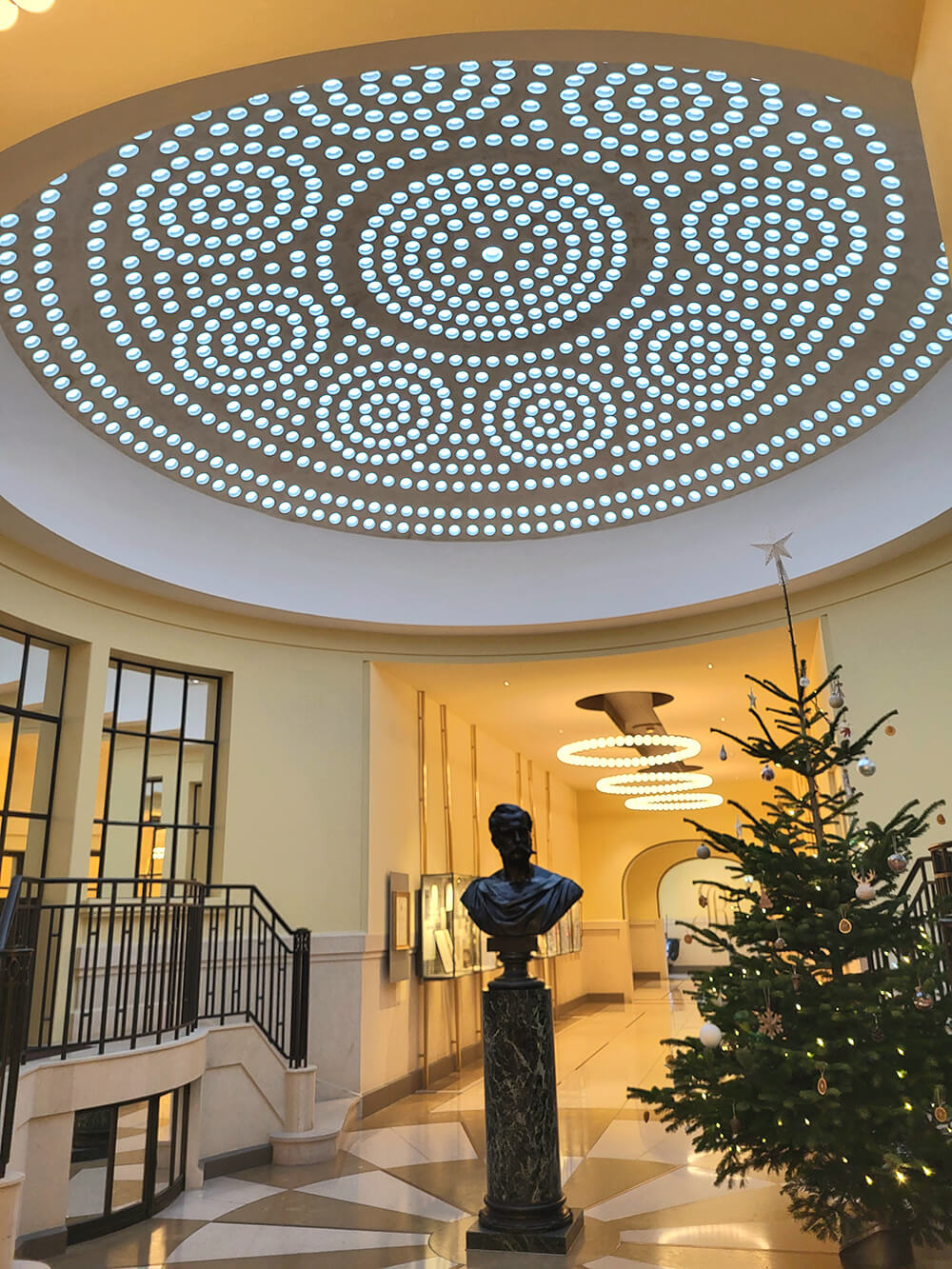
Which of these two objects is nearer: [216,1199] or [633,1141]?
[216,1199]

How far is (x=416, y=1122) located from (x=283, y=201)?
30.7 feet

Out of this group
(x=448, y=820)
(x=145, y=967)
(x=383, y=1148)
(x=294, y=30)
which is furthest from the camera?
(x=448, y=820)

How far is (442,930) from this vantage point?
13.3m

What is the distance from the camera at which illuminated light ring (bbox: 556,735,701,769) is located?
13914 millimetres

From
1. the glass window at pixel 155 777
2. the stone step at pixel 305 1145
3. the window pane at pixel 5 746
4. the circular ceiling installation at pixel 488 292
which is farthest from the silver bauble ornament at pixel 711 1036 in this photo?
the window pane at pixel 5 746

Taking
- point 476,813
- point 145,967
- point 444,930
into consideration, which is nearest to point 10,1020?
point 145,967

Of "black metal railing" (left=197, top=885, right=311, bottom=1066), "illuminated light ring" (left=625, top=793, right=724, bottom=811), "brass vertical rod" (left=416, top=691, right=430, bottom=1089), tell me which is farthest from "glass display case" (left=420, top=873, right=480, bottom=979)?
"illuminated light ring" (left=625, top=793, right=724, bottom=811)

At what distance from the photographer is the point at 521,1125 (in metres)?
6.14

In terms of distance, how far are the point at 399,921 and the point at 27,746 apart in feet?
17.1

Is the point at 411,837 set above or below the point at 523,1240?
above

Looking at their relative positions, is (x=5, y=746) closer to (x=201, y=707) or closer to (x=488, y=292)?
(x=201, y=707)

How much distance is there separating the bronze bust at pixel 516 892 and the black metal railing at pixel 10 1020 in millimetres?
2936

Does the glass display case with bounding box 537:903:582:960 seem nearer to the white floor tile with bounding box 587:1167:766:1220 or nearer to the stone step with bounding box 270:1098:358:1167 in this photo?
the stone step with bounding box 270:1098:358:1167

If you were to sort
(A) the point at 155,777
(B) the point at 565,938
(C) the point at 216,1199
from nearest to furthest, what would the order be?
(C) the point at 216,1199, (A) the point at 155,777, (B) the point at 565,938
